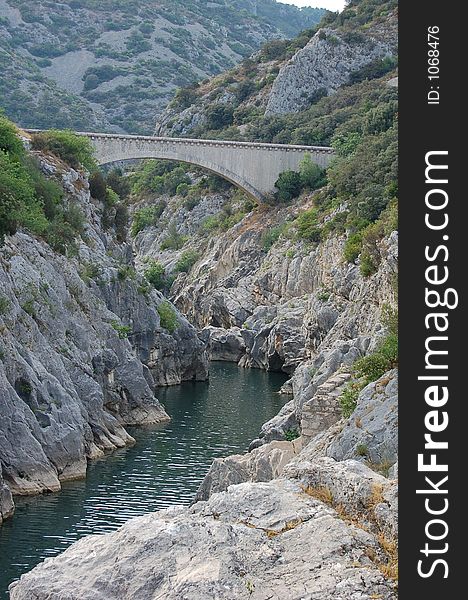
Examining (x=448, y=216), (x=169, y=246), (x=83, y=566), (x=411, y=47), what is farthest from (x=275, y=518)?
(x=169, y=246)

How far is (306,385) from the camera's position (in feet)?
129

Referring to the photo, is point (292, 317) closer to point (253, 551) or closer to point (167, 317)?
point (167, 317)

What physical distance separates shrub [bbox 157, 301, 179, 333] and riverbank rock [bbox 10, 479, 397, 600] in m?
50.7

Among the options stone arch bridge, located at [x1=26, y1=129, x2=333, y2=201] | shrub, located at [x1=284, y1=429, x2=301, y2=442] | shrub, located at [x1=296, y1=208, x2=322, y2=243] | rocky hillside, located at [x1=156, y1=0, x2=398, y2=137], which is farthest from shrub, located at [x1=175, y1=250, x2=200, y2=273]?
shrub, located at [x1=284, y1=429, x2=301, y2=442]

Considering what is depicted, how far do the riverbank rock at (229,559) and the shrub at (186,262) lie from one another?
86.3 m

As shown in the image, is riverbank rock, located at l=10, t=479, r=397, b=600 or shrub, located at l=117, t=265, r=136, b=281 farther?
shrub, located at l=117, t=265, r=136, b=281

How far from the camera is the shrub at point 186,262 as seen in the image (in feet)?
333

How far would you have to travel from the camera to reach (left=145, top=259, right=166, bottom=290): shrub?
94500 millimetres

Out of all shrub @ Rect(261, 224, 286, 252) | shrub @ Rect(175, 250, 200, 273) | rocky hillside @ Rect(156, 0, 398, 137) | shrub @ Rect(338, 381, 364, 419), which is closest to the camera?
shrub @ Rect(338, 381, 364, 419)

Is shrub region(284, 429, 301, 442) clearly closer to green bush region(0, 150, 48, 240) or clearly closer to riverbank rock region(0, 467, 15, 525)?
riverbank rock region(0, 467, 15, 525)

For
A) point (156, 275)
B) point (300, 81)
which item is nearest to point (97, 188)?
point (156, 275)

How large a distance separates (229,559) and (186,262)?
8750cm

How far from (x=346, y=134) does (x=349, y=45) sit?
20.3 meters

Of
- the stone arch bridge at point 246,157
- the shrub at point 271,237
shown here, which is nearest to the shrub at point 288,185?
the stone arch bridge at point 246,157
